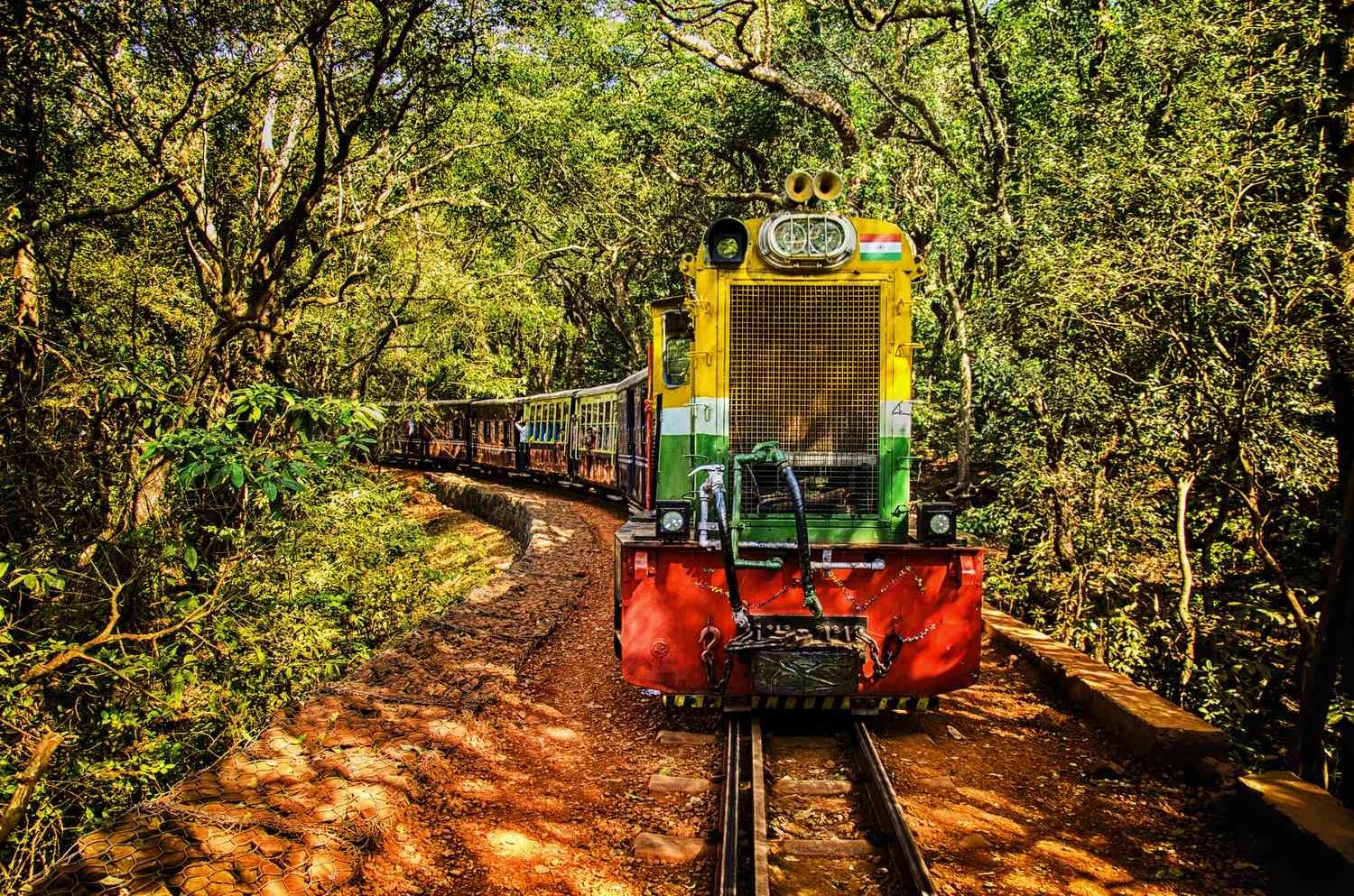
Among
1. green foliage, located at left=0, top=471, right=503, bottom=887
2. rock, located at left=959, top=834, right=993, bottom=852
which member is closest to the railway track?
rock, located at left=959, top=834, right=993, bottom=852

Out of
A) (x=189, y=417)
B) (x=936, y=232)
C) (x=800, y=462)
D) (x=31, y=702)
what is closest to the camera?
(x=31, y=702)

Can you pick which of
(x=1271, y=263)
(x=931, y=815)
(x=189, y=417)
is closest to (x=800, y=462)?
(x=931, y=815)

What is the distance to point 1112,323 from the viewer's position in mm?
7328

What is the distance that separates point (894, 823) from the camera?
4.18 m

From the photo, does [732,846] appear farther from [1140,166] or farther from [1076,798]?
[1140,166]

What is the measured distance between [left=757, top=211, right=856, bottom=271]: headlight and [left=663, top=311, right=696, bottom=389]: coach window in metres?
0.96

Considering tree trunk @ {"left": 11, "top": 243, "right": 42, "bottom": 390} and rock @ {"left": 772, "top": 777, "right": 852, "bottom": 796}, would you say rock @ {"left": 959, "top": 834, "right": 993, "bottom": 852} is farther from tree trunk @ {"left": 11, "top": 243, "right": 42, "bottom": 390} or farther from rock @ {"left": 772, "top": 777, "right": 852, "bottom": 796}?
tree trunk @ {"left": 11, "top": 243, "right": 42, "bottom": 390}

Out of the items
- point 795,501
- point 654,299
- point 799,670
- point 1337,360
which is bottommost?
point 799,670

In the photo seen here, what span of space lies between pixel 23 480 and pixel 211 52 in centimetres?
499

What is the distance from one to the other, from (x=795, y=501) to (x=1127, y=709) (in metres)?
2.75

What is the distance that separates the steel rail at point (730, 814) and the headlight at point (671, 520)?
1.35 metres

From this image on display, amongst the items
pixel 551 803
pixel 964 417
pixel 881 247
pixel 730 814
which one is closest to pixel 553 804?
pixel 551 803

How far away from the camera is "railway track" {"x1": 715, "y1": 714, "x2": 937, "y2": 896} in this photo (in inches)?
150

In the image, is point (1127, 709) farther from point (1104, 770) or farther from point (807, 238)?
point (807, 238)
